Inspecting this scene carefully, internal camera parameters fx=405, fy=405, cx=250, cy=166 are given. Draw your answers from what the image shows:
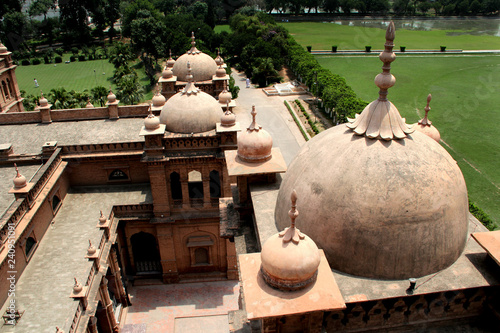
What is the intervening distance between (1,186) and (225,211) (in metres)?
14.3

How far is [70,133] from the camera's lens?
29562 millimetres

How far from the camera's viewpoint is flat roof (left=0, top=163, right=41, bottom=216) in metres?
22.1

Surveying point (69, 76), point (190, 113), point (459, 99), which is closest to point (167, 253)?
point (190, 113)

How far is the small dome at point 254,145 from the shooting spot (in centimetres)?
1777

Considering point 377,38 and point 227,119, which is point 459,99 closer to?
point 377,38

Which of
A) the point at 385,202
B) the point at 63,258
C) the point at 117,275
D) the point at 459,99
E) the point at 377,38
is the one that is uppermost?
the point at 385,202

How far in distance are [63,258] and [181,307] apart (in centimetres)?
863

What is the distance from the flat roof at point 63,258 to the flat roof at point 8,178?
2543mm

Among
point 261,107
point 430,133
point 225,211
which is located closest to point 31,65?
point 261,107

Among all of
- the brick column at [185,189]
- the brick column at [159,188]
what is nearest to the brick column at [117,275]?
the brick column at [159,188]

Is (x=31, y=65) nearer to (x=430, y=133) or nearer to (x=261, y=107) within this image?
(x=261, y=107)

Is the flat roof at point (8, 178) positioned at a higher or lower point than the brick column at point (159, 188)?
higher

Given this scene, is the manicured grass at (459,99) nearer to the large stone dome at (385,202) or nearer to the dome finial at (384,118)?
→ the large stone dome at (385,202)

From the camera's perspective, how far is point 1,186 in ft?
78.4
